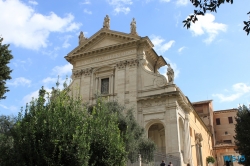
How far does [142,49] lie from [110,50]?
3316mm

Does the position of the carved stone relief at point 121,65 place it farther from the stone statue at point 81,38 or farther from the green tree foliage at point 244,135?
the green tree foliage at point 244,135

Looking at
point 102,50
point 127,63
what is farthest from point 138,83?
point 102,50

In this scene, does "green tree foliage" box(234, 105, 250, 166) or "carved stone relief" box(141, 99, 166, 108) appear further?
"carved stone relief" box(141, 99, 166, 108)

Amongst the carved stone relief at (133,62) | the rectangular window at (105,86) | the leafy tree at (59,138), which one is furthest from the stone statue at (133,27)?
the leafy tree at (59,138)

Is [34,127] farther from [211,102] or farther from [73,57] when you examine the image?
[211,102]

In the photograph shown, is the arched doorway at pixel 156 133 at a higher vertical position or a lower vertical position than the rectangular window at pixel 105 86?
lower

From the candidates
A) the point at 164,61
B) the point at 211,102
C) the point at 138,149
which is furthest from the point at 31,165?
the point at 211,102

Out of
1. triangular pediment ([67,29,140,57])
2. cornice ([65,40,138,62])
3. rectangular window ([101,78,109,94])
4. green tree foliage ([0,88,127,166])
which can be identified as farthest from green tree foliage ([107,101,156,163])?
triangular pediment ([67,29,140,57])

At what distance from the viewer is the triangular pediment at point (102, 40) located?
28797mm

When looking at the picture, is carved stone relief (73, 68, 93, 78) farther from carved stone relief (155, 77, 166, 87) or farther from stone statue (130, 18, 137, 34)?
carved stone relief (155, 77, 166, 87)

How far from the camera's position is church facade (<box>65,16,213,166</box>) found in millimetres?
24906

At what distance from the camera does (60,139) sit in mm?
12875

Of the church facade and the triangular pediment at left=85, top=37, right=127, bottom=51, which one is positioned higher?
the triangular pediment at left=85, top=37, right=127, bottom=51

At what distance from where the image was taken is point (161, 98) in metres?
25.3
